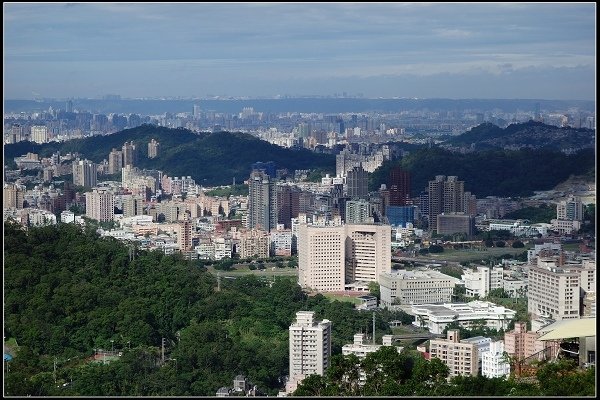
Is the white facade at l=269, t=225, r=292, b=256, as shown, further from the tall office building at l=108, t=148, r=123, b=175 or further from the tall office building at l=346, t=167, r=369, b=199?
the tall office building at l=108, t=148, r=123, b=175

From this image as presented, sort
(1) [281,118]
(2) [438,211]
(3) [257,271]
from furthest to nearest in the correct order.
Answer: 1. (1) [281,118]
2. (2) [438,211]
3. (3) [257,271]

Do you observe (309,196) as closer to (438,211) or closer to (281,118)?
(438,211)

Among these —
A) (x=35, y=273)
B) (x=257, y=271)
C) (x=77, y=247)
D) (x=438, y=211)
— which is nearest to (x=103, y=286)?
(x=35, y=273)

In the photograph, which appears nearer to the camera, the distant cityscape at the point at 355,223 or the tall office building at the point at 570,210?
the distant cityscape at the point at 355,223

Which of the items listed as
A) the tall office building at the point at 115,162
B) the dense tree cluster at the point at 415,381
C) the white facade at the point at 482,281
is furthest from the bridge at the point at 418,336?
the tall office building at the point at 115,162

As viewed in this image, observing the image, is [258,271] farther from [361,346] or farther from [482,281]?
[361,346]

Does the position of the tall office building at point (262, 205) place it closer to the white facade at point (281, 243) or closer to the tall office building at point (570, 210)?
the white facade at point (281, 243)
